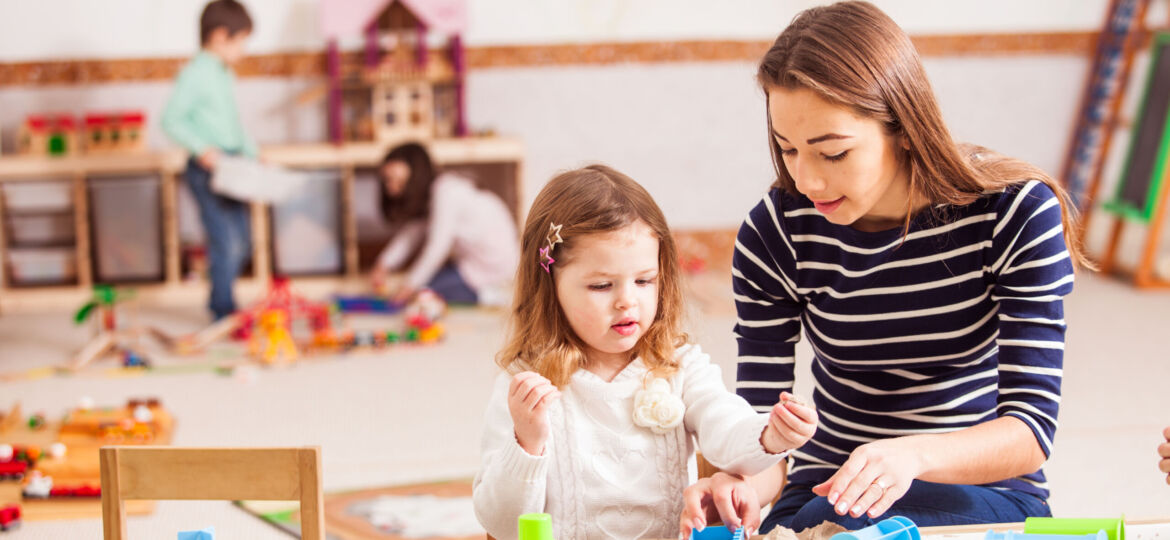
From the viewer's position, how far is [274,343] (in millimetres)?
3354

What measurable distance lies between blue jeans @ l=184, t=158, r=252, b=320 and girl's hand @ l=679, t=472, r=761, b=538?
275 centimetres

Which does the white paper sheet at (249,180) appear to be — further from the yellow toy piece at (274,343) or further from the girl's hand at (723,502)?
the girl's hand at (723,502)

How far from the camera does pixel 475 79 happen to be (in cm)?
436

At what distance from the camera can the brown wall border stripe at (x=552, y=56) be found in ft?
13.6

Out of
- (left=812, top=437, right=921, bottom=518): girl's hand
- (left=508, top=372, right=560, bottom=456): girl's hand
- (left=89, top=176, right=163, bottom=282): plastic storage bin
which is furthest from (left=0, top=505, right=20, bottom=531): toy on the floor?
(left=89, top=176, right=163, bottom=282): plastic storage bin

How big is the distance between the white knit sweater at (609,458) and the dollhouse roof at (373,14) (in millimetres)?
2905

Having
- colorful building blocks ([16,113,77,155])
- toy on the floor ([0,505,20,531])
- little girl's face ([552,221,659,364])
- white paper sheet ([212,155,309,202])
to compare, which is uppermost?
colorful building blocks ([16,113,77,155])

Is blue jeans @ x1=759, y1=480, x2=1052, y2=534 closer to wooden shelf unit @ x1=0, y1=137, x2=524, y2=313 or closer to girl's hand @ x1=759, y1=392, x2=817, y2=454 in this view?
girl's hand @ x1=759, y1=392, x2=817, y2=454

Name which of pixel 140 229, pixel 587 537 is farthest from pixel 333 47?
pixel 587 537

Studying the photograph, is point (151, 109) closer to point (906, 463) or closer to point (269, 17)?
point (269, 17)

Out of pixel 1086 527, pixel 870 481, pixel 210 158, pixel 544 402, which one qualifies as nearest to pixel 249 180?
pixel 210 158

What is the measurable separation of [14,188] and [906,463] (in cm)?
355

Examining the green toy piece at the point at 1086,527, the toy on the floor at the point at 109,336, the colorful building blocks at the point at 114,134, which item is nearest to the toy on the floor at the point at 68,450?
the toy on the floor at the point at 109,336

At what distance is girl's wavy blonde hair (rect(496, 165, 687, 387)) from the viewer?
4.64 ft
